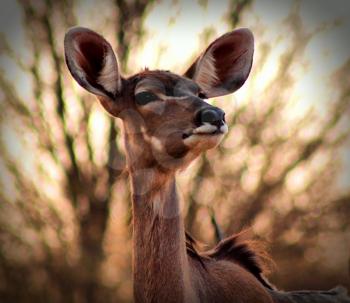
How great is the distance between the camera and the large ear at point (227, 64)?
4.63 meters

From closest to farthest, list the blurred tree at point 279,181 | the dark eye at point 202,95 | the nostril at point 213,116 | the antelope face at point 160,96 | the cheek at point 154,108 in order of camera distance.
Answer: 1. the nostril at point 213,116
2. the antelope face at point 160,96
3. the cheek at point 154,108
4. the dark eye at point 202,95
5. the blurred tree at point 279,181

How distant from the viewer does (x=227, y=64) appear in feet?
15.6

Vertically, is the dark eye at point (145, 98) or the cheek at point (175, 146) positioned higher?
the dark eye at point (145, 98)

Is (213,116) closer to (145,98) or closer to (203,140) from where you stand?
(203,140)

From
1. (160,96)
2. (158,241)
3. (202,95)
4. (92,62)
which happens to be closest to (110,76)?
(92,62)

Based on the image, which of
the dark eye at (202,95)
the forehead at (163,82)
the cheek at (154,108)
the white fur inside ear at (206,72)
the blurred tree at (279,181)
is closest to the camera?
the cheek at (154,108)

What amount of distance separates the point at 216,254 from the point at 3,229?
769 cm

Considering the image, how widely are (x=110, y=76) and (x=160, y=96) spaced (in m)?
0.45

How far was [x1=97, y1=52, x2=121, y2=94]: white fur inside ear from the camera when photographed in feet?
14.0

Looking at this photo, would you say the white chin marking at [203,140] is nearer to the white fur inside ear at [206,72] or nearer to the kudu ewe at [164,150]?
the kudu ewe at [164,150]

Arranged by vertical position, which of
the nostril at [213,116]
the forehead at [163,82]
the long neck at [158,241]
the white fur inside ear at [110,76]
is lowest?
the long neck at [158,241]

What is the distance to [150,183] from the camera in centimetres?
406

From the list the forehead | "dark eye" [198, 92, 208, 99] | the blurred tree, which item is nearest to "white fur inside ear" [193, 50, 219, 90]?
"dark eye" [198, 92, 208, 99]

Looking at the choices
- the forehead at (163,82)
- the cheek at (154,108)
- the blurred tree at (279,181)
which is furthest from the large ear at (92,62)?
the blurred tree at (279,181)
